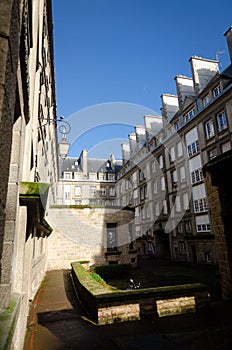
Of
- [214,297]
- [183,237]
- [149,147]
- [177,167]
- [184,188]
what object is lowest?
[214,297]

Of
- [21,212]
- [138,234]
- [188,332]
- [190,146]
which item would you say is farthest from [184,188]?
[21,212]

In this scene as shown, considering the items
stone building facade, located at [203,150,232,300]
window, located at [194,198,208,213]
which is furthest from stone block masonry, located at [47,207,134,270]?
stone building facade, located at [203,150,232,300]

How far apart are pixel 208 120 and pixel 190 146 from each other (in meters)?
3.44

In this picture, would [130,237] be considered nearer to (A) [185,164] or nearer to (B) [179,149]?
(A) [185,164]

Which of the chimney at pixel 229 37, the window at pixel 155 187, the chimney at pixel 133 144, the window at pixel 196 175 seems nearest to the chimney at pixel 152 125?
the chimney at pixel 133 144

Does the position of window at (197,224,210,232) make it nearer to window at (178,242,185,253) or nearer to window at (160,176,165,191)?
window at (178,242,185,253)

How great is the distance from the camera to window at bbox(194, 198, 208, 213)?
70.6 ft

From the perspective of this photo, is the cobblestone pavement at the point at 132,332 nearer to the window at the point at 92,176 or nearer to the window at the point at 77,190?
the window at the point at 77,190

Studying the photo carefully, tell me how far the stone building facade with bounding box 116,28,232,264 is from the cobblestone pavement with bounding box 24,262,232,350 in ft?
52.3

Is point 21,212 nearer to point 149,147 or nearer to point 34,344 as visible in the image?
point 34,344

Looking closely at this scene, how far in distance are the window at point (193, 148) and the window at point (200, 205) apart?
491 cm

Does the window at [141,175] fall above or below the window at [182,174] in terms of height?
above

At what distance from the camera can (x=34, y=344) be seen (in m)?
4.53

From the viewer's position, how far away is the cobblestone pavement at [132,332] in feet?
13.9
